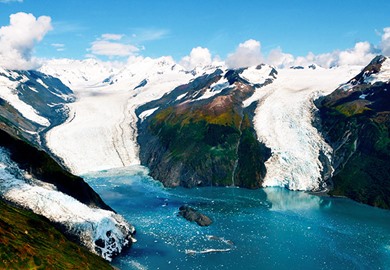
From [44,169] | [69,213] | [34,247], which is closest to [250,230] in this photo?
[69,213]

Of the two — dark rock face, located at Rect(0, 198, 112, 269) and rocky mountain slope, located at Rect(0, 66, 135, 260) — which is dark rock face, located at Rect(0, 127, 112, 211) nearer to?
rocky mountain slope, located at Rect(0, 66, 135, 260)

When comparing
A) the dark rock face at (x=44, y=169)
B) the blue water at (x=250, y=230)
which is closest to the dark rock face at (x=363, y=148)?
the blue water at (x=250, y=230)

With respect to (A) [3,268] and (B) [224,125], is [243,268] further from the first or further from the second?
(B) [224,125]

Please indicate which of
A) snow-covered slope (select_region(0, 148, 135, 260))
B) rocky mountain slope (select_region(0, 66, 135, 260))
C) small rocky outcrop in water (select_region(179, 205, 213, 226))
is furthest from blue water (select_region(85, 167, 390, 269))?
rocky mountain slope (select_region(0, 66, 135, 260))

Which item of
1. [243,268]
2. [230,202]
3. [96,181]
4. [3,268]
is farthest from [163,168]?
[3,268]

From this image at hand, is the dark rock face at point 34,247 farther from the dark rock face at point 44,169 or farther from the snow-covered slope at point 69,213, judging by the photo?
the dark rock face at point 44,169

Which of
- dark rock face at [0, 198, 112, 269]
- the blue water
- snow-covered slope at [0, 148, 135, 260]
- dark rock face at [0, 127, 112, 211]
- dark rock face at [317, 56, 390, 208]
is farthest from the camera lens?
dark rock face at [317, 56, 390, 208]
